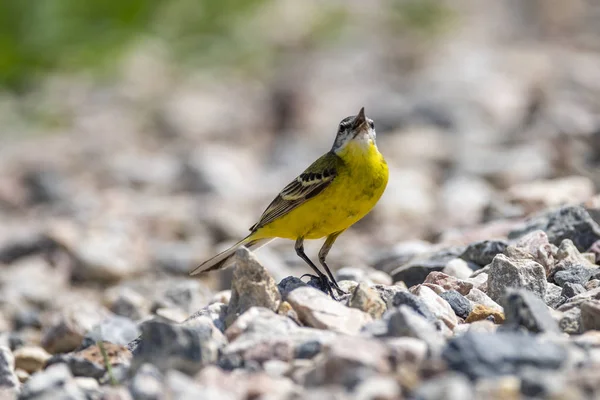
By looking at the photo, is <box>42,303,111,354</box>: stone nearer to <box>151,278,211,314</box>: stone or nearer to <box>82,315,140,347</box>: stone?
<box>82,315,140,347</box>: stone

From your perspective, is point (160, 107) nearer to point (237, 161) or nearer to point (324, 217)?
point (237, 161)

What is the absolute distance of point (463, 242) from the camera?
701cm

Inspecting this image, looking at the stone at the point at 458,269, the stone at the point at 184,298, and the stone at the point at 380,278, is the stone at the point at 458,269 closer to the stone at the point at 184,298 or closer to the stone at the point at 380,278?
the stone at the point at 380,278

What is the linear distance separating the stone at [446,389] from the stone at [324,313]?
940 millimetres

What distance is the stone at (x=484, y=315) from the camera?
461 centimetres

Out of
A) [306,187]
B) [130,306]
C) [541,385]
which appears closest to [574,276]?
[306,187]

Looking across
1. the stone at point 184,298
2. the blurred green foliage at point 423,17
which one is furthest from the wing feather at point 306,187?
the blurred green foliage at point 423,17

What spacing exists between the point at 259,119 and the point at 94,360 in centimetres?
1136

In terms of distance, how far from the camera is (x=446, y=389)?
3188 millimetres

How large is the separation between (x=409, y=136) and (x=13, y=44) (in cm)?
813

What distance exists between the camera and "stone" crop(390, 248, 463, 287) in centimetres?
600

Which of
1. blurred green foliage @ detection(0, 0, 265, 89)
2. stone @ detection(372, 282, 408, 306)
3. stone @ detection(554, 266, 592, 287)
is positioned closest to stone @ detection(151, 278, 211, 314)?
stone @ detection(372, 282, 408, 306)

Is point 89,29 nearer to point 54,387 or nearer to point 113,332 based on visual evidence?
point 113,332

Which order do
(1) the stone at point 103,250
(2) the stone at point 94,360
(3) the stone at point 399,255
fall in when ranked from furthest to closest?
(1) the stone at point 103,250 → (3) the stone at point 399,255 → (2) the stone at point 94,360
